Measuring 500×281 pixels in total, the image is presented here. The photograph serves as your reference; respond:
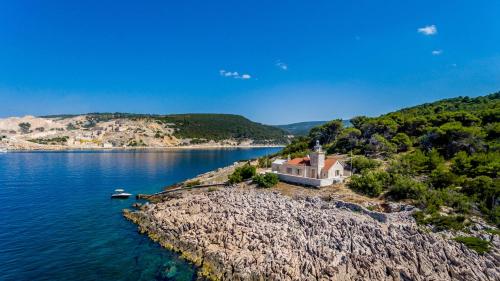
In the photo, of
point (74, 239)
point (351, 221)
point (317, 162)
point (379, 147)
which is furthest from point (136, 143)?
point (351, 221)

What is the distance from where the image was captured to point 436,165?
3738cm

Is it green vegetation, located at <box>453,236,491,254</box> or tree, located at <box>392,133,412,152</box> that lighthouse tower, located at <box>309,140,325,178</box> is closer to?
tree, located at <box>392,133,412,152</box>

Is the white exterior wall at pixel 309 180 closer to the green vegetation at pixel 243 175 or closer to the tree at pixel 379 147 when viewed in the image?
the green vegetation at pixel 243 175

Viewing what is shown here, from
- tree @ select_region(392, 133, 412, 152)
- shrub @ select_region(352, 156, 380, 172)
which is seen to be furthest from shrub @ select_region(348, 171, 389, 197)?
tree @ select_region(392, 133, 412, 152)

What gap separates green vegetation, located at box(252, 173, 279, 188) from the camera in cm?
3993

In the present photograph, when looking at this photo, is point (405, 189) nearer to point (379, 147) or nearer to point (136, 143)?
point (379, 147)

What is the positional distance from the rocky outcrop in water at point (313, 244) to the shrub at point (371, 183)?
15.2 feet

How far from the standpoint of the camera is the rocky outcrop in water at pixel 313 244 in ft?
64.7

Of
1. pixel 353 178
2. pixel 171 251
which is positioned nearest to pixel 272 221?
pixel 171 251

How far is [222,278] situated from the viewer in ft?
70.9

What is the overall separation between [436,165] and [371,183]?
10504 mm

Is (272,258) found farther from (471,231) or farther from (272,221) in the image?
(471,231)

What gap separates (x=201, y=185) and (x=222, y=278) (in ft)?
82.5

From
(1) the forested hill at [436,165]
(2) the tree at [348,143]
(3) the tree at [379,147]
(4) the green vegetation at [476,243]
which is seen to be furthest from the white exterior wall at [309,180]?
(2) the tree at [348,143]
